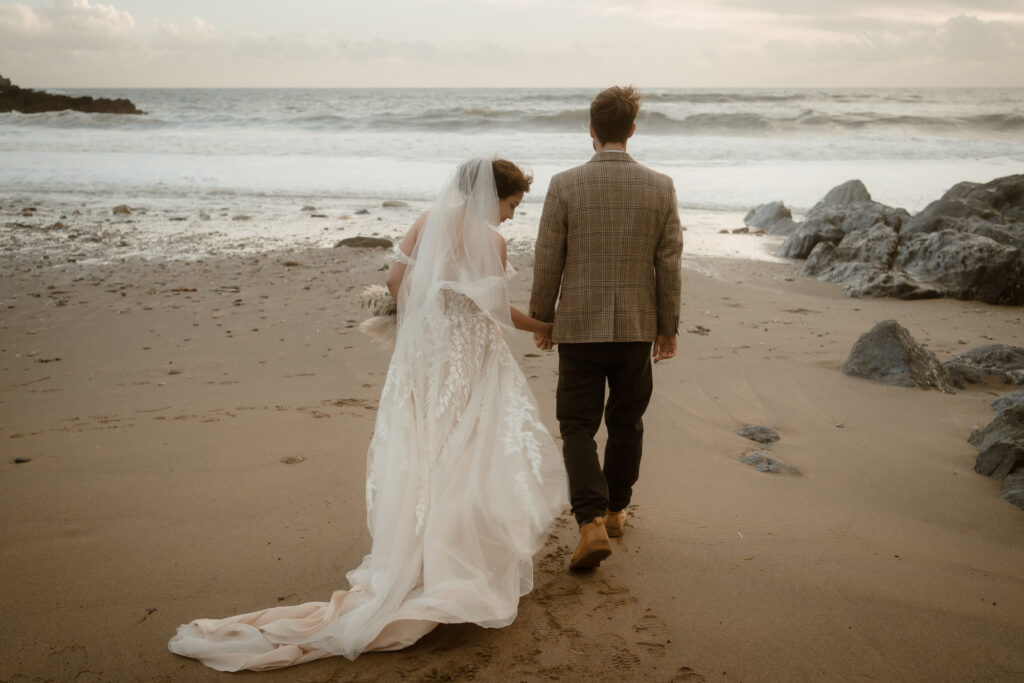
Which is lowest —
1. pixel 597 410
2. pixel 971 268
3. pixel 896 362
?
pixel 896 362

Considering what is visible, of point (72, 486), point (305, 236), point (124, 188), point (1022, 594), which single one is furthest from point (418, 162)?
point (1022, 594)

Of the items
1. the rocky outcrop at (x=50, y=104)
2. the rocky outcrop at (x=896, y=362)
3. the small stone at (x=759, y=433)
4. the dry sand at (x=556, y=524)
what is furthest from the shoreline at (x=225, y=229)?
the rocky outcrop at (x=50, y=104)

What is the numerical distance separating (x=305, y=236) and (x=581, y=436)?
9003 millimetres

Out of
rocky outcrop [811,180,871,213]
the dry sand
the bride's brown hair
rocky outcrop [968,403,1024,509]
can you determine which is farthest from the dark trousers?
rocky outcrop [811,180,871,213]

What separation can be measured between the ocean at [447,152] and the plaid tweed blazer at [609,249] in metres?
2.18

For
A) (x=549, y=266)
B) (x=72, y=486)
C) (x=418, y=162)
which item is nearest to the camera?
(x=549, y=266)

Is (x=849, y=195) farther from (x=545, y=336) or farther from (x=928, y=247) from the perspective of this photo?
(x=545, y=336)

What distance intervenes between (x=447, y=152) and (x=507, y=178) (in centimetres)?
2193

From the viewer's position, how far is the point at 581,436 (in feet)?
11.4

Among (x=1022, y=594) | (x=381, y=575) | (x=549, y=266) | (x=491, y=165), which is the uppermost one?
(x=491, y=165)

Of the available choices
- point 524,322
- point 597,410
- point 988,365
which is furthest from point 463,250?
point 988,365

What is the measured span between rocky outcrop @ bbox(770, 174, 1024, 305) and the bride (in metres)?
6.70

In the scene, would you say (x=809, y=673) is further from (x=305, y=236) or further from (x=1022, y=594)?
(x=305, y=236)

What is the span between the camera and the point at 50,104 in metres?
43.8
